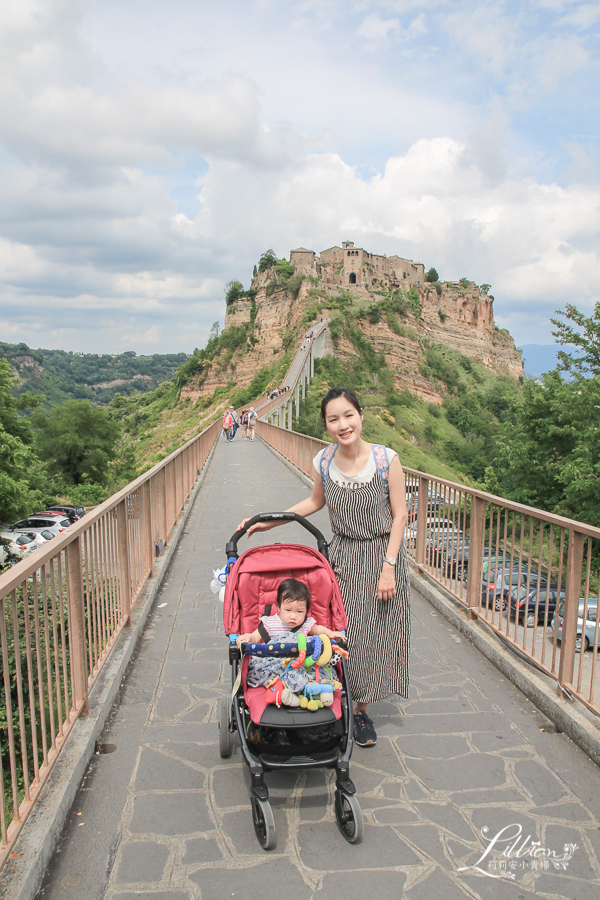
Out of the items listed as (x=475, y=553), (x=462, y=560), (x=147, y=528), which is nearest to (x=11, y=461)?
(x=147, y=528)

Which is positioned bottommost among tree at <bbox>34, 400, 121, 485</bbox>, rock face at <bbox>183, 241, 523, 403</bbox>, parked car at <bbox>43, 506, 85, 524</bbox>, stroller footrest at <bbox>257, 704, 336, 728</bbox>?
parked car at <bbox>43, 506, 85, 524</bbox>

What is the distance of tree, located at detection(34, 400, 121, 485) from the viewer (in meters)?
43.3

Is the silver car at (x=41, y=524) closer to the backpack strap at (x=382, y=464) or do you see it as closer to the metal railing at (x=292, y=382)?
the metal railing at (x=292, y=382)

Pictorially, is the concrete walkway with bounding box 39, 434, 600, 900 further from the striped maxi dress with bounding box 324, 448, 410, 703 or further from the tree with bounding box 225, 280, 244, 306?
the tree with bounding box 225, 280, 244, 306

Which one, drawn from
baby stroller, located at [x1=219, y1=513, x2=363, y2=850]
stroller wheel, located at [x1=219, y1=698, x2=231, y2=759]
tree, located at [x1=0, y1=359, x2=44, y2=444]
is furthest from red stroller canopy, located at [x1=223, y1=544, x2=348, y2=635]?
tree, located at [x1=0, y1=359, x2=44, y2=444]

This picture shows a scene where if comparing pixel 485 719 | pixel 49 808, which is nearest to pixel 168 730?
pixel 49 808

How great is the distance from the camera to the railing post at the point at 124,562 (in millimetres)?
4695

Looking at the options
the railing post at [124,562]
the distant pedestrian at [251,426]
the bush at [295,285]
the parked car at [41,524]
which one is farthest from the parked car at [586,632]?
the bush at [295,285]

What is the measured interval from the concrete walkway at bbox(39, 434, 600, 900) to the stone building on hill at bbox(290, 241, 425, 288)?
8462 centimetres

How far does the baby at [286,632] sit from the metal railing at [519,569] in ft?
5.05

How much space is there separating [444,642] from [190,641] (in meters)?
2.14

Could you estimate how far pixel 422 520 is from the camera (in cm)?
648

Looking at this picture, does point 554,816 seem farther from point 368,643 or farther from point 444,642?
point 444,642

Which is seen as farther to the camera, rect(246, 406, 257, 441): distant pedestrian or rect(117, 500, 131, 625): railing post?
rect(246, 406, 257, 441): distant pedestrian
